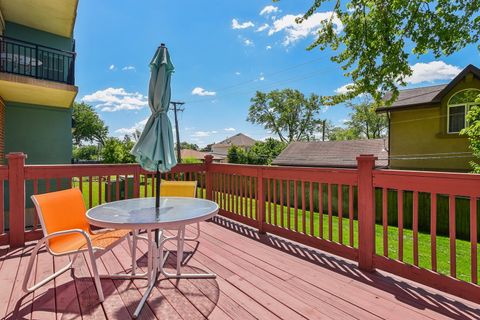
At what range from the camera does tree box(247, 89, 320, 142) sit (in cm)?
3712

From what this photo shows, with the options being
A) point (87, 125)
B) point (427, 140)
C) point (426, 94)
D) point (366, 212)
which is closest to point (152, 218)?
point (366, 212)

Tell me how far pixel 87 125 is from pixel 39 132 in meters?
35.9

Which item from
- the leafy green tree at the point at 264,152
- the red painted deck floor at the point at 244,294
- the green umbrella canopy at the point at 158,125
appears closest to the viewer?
the red painted deck floor at the point at 244,294

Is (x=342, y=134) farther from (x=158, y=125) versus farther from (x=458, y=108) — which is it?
(x=158, y=125)

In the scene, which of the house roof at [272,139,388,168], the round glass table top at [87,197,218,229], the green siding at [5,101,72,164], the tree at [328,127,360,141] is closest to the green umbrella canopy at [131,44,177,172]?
the round glass table top at [87,197,218,229]

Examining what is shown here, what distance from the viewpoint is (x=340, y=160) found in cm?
1755

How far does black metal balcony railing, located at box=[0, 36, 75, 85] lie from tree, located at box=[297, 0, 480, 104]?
→ 675 cm

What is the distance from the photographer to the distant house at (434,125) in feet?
35.3

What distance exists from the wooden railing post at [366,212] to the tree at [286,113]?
35221mm

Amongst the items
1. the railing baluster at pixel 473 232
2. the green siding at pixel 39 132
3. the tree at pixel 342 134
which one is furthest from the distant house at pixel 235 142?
the railing baluster at pixel 473 232

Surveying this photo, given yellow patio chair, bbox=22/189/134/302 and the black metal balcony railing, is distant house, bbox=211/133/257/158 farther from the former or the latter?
yellow patio chair, bbox=22/189/134/302

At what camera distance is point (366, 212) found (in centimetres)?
281

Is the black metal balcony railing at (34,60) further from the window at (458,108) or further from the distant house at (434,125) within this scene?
the window at (458,108)

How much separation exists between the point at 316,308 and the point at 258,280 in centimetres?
64
